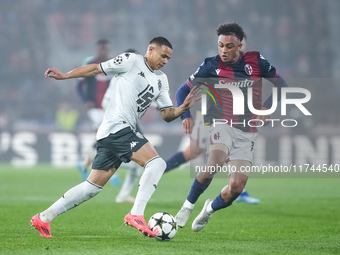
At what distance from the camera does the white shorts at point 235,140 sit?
659 cm

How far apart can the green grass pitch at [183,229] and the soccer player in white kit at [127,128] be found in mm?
374

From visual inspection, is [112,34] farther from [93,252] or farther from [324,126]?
[93,252]

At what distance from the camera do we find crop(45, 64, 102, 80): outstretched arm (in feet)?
18.3

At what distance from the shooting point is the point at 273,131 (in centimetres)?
1905

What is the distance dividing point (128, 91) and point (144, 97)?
163mm

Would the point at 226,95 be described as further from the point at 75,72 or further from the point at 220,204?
the point at 75,72

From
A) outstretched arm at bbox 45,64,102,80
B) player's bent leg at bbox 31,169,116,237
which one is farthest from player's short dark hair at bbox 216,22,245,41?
player's bent leg at bbox 31,169,116,237

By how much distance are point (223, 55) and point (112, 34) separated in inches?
679

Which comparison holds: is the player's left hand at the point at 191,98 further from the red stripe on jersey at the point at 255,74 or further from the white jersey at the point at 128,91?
the red stripe on jersey at the point at 255,74

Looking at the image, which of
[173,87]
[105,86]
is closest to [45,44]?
[173,87]

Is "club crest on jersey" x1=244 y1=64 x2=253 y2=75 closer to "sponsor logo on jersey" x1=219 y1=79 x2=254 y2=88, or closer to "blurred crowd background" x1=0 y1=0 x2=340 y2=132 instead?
"sponsor logo on jersey" x1=219 y1=79 x2=254 y2=88

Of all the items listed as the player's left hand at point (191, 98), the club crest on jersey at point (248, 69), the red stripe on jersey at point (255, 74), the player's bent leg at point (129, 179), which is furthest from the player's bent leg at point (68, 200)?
the player's bent leg at point (129, 179)

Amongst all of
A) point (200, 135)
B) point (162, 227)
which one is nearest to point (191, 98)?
point (162, 227)

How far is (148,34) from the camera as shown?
2344 centimetres
